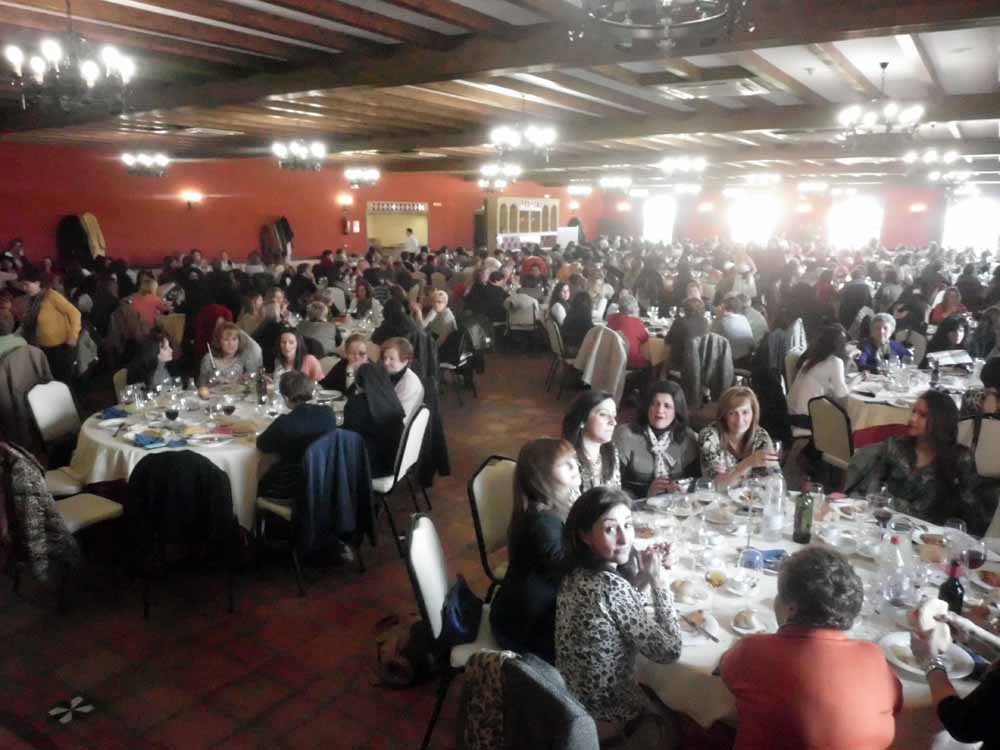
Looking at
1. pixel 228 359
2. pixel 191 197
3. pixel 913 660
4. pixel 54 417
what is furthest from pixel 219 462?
pixel 191 197

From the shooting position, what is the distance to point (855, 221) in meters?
23.6

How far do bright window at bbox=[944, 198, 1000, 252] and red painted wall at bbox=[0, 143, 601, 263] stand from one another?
51.4 feet

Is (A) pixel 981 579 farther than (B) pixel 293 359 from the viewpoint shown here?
No

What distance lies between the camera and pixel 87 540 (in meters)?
3.84

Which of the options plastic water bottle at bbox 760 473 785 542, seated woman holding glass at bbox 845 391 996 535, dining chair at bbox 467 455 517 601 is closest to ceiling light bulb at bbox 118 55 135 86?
dining chair at bbox 467 455 517 601

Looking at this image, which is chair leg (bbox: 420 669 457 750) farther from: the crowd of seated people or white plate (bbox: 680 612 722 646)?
white plate (bbox: 680 612 722 646)

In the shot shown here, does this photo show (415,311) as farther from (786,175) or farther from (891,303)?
(786,175)

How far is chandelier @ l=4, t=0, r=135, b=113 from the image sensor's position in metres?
3.62

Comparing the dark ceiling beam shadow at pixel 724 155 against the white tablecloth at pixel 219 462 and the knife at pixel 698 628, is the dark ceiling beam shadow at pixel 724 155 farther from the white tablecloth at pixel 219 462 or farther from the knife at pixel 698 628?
the knife at pixel 698 628

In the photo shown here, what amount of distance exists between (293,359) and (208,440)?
4.35 feet

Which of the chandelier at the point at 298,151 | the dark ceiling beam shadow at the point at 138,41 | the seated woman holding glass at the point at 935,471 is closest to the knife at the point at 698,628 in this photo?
the seated woman holding glass at the point at 935,471

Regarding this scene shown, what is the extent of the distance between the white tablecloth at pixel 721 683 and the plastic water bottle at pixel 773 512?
1.32 ft

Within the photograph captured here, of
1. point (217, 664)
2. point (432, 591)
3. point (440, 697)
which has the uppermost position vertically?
point (432, 591)

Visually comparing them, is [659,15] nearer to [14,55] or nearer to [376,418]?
[376,418]
